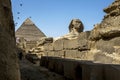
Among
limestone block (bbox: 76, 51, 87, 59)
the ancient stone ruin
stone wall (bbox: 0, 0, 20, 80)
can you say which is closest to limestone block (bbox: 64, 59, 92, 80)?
the ancient stone ruin

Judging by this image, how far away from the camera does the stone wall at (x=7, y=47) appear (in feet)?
8.71

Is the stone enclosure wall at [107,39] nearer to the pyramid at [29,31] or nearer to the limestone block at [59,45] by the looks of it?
the limestone block at [59,45]

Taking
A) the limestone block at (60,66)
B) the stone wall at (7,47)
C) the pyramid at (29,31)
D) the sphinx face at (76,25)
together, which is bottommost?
the limestone block at (60,66)

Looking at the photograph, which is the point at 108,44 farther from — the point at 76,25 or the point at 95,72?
the point at 76,25

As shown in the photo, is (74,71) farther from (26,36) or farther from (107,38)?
(26,36)

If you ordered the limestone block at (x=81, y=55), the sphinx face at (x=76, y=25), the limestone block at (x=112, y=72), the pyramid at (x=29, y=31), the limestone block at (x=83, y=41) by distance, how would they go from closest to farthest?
the limestone block at (x=112, y=72)
the limestone block at (x=81, y=55)
the limestone block at (x=83, y=41)
the sphinx face at (x=76, y=25)
the pyramid at (x=29, y=31)

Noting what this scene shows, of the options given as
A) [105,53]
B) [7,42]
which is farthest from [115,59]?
[7,42]

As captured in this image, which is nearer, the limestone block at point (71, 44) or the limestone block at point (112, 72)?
the limestone block at point (112, 72)

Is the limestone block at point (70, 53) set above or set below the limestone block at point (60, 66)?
above

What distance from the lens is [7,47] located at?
9.30ft

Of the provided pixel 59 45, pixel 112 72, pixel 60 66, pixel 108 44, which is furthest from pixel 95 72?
pixel 59 45

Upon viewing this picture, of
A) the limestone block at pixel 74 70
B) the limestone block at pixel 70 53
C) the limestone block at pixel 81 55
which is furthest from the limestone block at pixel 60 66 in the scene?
the limestone block at pixel 70 53

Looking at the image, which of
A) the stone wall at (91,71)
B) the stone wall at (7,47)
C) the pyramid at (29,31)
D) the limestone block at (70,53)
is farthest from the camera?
the pyramid at (29,31)

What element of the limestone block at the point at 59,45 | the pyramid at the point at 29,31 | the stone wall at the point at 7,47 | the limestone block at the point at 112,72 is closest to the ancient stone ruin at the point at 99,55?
the limestone block at the point at 112,72
